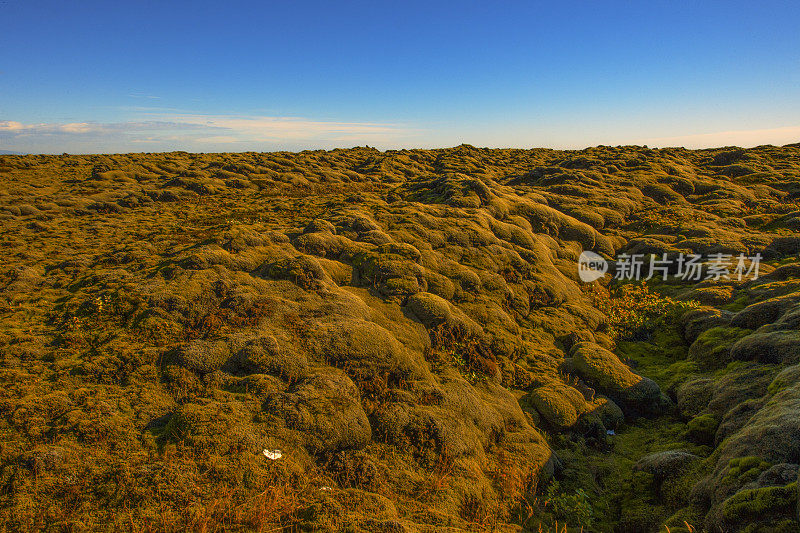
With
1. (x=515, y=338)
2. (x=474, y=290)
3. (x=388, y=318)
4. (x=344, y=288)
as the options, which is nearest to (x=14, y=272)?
(x=344, y=288)

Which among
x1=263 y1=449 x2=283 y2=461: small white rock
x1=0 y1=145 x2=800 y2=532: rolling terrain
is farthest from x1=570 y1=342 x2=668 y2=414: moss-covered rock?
x1=263 y1=449 x2=283 y2=461: small white rock

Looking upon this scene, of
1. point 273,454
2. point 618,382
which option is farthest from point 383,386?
point 618,382

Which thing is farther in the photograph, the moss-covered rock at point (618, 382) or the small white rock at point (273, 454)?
the moss-covered rock at point (618, 382)

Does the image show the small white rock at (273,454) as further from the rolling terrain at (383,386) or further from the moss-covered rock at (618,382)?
the moss-covered rock at (618,382)

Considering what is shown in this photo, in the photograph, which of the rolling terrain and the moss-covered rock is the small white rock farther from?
the moss-covered rock

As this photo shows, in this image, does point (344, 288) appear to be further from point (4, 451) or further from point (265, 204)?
point (265, 204)

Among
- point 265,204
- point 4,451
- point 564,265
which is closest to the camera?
point 4,451

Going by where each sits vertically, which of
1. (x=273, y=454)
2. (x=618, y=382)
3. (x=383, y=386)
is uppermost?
(x=383, y=386)

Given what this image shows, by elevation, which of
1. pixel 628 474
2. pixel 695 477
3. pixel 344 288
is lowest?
pixel 628 474

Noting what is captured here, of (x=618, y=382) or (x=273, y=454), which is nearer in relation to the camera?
(x=273, y=454)

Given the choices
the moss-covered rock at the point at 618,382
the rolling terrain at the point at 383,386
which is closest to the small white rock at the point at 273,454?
the rolling terrain at the point at 383,386

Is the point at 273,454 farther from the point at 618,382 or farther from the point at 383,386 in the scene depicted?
the point at 618,382
